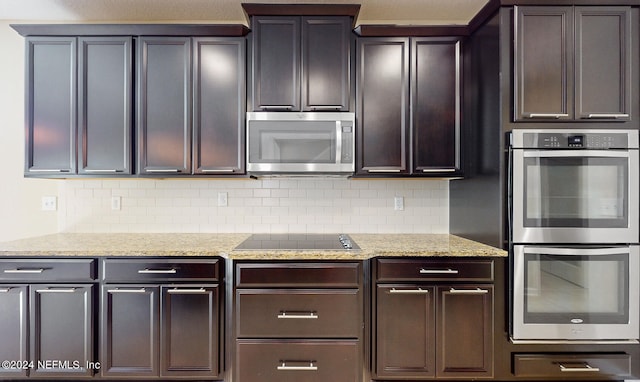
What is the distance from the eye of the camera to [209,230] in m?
2.69

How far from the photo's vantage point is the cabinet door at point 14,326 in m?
1.96

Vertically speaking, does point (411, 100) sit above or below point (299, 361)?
above

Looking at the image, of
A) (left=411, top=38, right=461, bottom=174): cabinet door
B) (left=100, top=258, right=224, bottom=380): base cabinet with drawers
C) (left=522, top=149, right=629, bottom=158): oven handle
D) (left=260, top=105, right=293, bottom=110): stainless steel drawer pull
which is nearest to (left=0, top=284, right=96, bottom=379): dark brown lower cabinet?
(left=100, top=258, right=224, bottom=380): base cabinet with drawers

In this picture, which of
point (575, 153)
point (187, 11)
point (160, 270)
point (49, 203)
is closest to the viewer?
point (575, 153)

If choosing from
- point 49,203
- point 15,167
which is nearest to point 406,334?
point 49,203

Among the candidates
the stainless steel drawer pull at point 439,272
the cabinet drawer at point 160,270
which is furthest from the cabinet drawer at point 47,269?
the stainless steel drawer pull at point 439,272

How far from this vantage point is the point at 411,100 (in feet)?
7.49

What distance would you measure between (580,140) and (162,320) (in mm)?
2717

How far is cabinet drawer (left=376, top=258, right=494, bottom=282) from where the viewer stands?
76.7 inches

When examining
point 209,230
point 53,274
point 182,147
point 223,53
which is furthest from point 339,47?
point 53,274

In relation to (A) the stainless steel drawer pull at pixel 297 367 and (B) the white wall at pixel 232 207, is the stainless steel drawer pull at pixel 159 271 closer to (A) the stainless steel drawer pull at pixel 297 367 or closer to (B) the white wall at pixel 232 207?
(B) the white wall at pixel 232 207

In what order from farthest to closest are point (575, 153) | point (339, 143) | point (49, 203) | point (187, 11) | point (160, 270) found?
1. point (49, 203)
2. point (187, 11)
3. point (339, 143)
4. point (160, 270)
5. point (575, 153)

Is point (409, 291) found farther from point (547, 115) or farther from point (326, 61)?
point (326, 61)

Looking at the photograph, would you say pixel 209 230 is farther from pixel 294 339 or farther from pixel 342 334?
pixel 342 334
